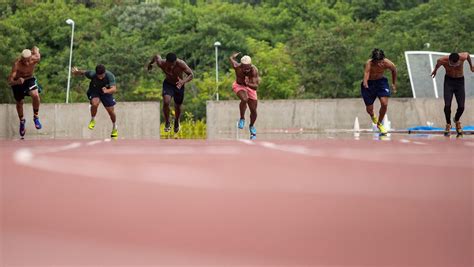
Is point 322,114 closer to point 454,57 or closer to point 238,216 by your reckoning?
point 454,57

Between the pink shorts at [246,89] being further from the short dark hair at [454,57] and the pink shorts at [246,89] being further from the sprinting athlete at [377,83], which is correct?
the short dark hair at [454,57]

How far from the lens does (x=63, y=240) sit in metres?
3.43

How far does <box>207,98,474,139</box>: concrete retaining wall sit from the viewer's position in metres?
41.4

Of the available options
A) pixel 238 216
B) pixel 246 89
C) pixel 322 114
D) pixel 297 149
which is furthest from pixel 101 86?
pixel 322 114

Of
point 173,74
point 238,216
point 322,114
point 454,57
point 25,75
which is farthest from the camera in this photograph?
point 322,114

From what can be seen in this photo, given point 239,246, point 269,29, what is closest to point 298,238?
point 239,246

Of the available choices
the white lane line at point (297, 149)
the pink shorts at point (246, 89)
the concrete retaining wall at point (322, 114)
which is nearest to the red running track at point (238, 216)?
the white lane line at point (297, 149)

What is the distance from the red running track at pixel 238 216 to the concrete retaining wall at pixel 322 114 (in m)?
34.2

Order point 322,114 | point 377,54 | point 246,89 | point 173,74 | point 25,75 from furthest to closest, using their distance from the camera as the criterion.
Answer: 1. point 322,114
2. point 25,75
3. point 246,89
4. point 173,74
5. point 377,54

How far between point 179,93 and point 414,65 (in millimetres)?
29150

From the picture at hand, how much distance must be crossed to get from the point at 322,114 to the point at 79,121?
995cm

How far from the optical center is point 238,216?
416cm

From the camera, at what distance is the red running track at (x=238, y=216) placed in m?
3.13

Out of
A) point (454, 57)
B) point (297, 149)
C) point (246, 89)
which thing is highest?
point (454, 57)
